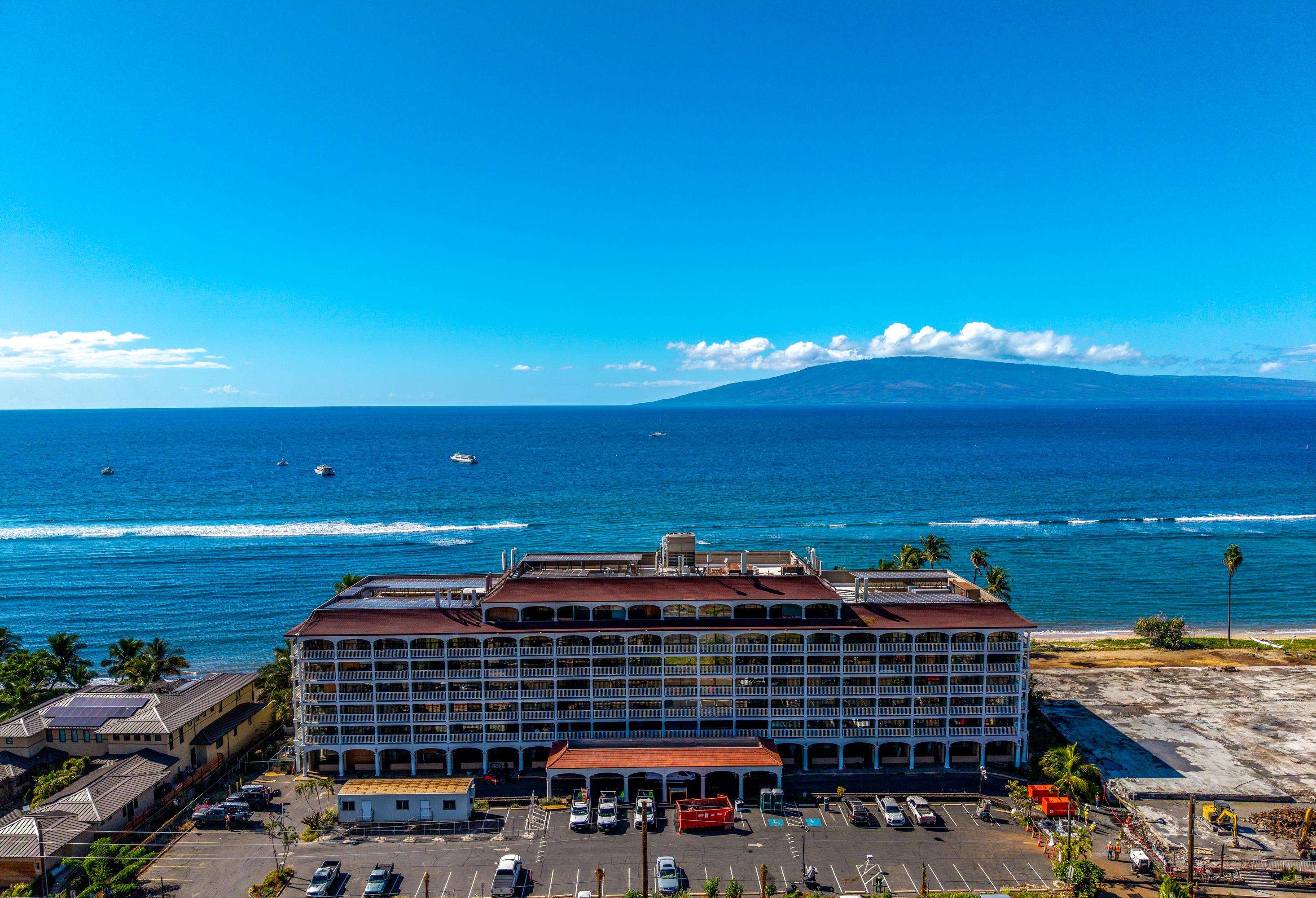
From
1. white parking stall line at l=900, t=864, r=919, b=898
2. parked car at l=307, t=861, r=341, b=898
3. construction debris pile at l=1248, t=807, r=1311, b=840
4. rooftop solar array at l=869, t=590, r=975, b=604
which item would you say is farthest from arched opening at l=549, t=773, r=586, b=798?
construction debris pile at l=1248, t=807, r=1311, b=840

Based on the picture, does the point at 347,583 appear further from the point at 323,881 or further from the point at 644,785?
the point at 644,785

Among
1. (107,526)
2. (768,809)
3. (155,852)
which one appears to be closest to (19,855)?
(155,852)

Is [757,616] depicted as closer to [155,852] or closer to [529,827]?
[529,827]

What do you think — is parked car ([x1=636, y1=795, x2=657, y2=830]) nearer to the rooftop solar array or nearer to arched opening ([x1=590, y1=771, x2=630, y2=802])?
arched opening ([x1=590, y1=771, x2=630, y2=802])

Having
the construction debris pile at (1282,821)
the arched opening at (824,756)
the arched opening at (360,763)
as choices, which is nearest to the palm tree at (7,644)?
the arched opening at (360,763)

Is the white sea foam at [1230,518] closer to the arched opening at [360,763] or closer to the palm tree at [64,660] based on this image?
the arched opening at [360,763]
